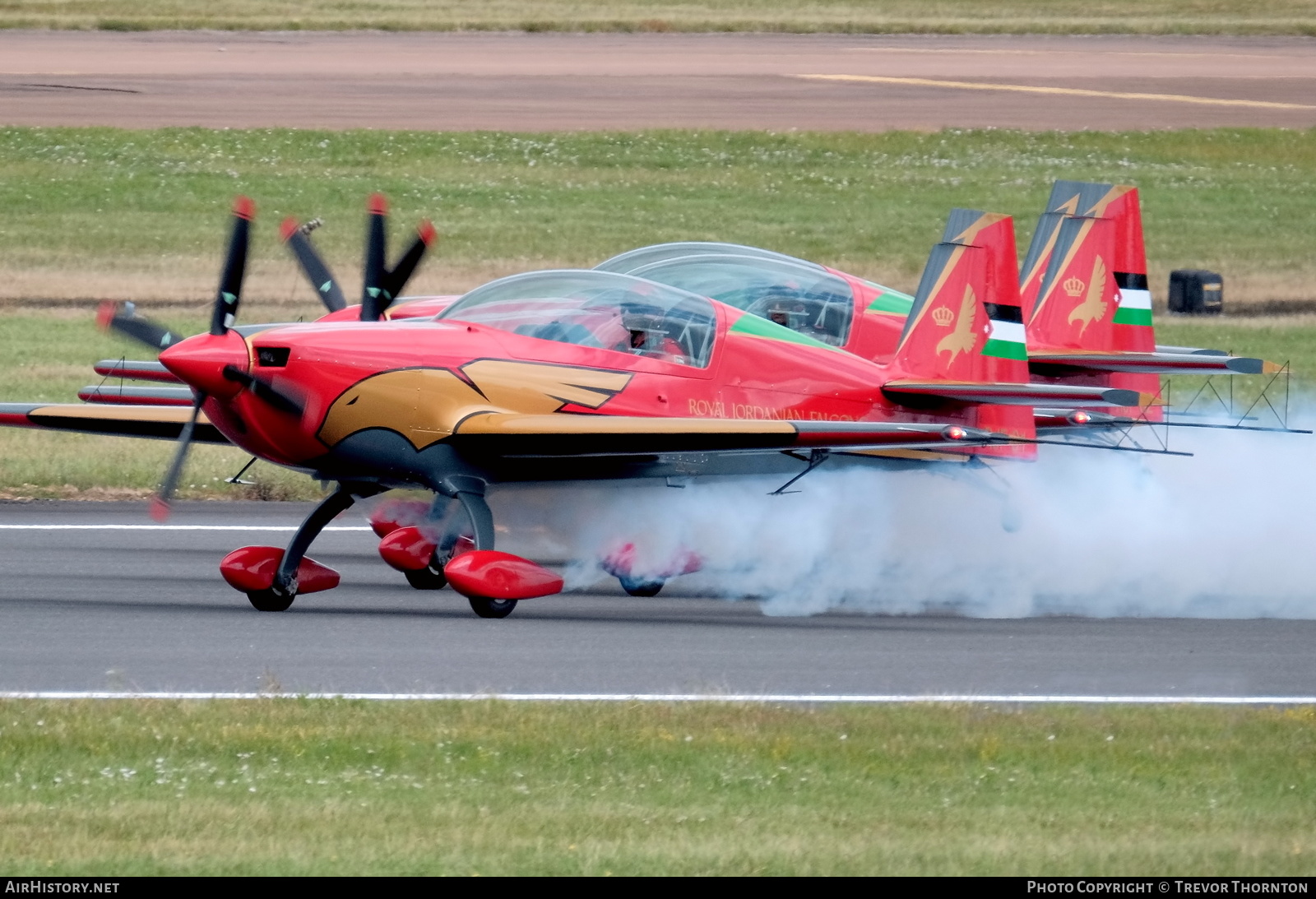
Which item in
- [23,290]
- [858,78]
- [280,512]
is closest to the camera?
[280,512]

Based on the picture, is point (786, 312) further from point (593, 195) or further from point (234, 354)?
point (593, 195)

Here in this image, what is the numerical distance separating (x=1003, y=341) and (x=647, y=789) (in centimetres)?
832

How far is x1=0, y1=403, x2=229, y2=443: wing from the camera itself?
15945 millimetres

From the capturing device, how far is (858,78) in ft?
174

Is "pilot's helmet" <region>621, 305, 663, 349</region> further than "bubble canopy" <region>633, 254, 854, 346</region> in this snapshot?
No

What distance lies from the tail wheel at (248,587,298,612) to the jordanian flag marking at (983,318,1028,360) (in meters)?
5.73

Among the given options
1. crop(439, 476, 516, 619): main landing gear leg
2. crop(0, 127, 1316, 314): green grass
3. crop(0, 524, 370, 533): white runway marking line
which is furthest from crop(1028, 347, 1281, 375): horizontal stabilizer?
crop(0, 127, 1316, 314): green grass

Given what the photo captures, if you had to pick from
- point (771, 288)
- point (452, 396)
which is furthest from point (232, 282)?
point (771, 288)

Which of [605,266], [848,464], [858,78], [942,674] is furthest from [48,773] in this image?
[858,78]

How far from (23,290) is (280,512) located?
1583cm

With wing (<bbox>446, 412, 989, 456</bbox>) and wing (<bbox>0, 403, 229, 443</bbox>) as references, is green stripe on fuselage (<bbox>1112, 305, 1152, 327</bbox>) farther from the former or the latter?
wing (<bbox>0, 403, 229, 443</bbox>)

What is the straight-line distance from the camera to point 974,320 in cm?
1636

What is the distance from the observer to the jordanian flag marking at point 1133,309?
19.1 meters
